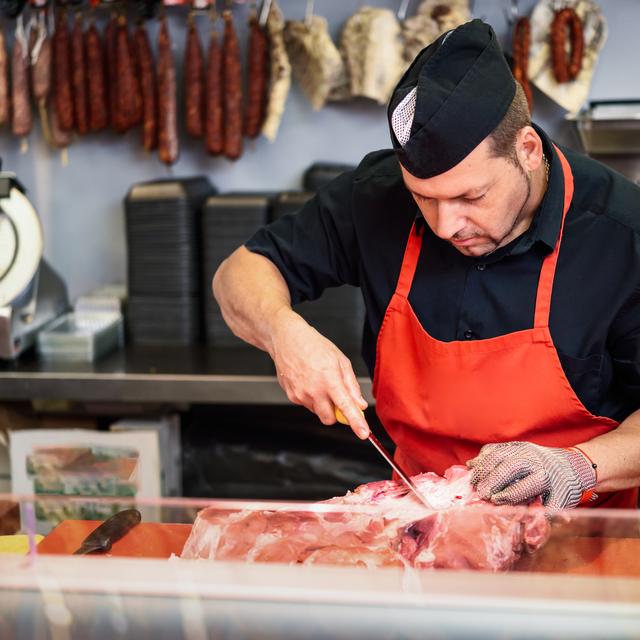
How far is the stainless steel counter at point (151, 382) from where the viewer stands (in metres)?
3.26

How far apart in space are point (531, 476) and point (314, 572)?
560mm

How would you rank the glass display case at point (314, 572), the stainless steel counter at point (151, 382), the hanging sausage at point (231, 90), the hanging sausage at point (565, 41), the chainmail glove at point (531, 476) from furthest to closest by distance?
the hanging sausage at point (231, 90)
the hanging sausage at point (565, 41)
the stainless steel counter at point (151, 382)
the chainmail glove at point (531, 476)
the glass display case at point (314, 572)

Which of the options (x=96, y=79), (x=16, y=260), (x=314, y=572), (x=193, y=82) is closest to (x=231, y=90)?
(x=193, y=82)

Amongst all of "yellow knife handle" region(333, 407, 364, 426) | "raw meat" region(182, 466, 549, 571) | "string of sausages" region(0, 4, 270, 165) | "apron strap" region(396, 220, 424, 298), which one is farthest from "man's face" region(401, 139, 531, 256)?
"string of sausages" region(0, 4, 270, 165)

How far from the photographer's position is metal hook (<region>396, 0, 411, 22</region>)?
3846 mm

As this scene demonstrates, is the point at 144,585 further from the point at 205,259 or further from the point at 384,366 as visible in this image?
the point at 205,259

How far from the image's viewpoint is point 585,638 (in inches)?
40.6

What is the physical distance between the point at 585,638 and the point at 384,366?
106 cm

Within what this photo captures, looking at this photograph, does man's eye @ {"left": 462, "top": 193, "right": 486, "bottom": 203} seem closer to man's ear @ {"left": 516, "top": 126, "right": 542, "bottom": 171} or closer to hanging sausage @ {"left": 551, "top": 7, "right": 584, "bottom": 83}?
man's ear @ {"left": 516, "top": 126, "right": 542, "bottom": 171}

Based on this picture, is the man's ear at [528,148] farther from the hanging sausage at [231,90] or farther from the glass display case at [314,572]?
the hanging sausage at [231,90]

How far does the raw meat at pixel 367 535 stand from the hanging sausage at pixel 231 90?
8.74ft

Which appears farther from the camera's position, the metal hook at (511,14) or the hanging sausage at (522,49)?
the metal hook at (511,14)

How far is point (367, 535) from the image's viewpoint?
52.9 inches

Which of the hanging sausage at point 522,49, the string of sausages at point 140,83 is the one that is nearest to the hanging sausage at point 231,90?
the string of sausages at point 140,83
